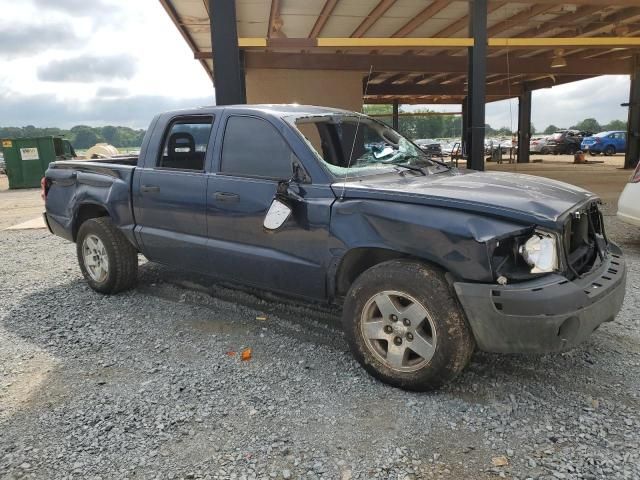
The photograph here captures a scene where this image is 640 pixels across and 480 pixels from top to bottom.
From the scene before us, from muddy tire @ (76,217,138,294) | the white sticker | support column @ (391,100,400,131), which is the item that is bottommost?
muddy tire @ (76,217,138,294)

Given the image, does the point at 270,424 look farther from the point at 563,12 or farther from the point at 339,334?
the point at 563,12

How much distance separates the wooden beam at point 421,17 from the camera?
32.5 ft

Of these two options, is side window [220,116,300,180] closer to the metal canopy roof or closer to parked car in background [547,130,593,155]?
the metal canopy roof

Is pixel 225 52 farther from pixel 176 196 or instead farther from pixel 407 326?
pixel 407 326

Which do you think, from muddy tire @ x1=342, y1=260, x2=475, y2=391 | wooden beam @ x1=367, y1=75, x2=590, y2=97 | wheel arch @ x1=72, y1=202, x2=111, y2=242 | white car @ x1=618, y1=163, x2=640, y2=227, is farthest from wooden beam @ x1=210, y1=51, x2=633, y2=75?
muddy tire @ x1=342, y1=260, x2=475, y2=391

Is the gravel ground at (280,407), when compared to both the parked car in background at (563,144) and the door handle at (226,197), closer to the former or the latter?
the door handle at (226,197)

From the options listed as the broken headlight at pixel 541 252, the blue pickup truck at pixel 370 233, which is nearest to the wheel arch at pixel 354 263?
the blue pickup truck at pixel 370 233

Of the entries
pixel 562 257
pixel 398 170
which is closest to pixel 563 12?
pixel 398 170

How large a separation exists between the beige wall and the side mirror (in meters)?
10.3

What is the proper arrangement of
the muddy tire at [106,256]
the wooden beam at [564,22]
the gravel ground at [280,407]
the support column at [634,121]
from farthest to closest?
the support column at [634,121]
the wooden beam at [564,22]
the muddy tire at [106,256]
the gravel ground at [280,407]

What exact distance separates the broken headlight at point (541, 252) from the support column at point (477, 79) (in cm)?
716

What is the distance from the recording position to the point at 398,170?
386cm

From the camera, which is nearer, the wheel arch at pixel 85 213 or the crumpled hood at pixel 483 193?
the crumpled hood at pixel 483 193

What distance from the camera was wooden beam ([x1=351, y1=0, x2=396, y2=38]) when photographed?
33.4 feet
